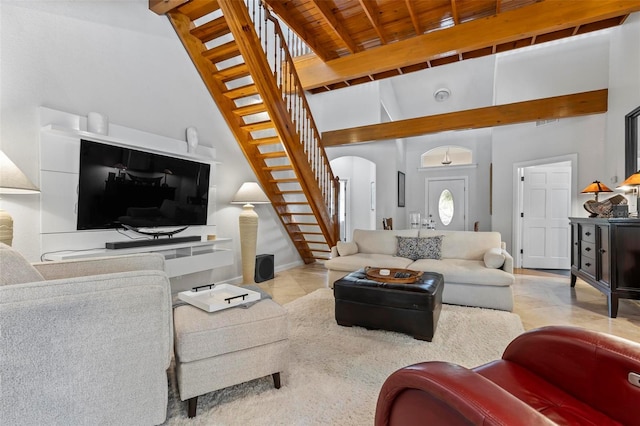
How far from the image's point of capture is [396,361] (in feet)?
6.80

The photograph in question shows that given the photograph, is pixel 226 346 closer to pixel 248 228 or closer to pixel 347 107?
pixel 248 228

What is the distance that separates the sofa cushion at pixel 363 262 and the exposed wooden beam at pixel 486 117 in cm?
266

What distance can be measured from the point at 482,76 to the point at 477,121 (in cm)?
275

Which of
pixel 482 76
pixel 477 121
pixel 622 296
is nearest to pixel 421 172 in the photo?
pixel 482 76

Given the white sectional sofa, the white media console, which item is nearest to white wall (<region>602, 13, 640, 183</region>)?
the white sectional sofa

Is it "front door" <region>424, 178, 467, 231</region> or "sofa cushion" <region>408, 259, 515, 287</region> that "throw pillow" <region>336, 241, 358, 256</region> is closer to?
"sofa cushion" <region>408, 259, 515, 287</region>

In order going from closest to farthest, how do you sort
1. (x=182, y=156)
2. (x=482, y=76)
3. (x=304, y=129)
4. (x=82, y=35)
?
1. (x=82, y=35)
2. (x=182, y=156)
3. (x=304, y=129)
4. (x=482, y=76)

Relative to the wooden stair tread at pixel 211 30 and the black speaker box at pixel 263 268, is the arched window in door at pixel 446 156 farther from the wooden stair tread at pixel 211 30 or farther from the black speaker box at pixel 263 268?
the wooden stair tread at pixel 211 30

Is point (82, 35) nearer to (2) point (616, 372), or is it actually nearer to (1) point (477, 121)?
(2) point (616, 372)

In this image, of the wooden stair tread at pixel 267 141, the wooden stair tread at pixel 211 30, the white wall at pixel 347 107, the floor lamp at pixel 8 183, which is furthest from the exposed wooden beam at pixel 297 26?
the floor lamp at pixel 8 183

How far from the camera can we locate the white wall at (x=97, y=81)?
240 centimetres

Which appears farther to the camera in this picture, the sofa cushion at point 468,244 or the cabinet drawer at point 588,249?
the sofa cushion at point 468,244

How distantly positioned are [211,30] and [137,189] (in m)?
2.09

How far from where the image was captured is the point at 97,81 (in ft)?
9.51
